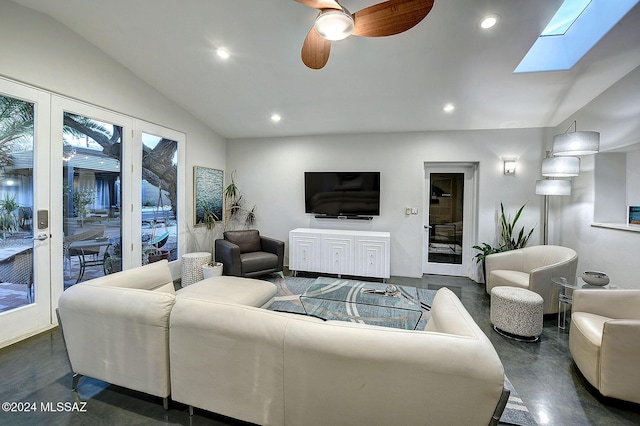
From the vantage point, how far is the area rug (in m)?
1.65

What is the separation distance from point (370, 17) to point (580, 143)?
2.54 metres

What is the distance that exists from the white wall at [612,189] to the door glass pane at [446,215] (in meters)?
1.45

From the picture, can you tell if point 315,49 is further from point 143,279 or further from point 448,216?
point 448,216

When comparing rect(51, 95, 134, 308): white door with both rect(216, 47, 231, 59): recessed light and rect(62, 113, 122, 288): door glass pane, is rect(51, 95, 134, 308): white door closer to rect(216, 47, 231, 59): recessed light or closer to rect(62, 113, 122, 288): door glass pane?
rect(62, 113, 122, 288): door glass pane

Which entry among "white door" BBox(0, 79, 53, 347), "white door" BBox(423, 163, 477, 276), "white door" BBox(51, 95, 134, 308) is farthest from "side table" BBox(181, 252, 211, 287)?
"white door" BBox(423, 163, 477, 276)

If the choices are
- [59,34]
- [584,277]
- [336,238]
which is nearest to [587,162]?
[584,277]

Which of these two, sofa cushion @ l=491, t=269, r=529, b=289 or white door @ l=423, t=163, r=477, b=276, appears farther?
white door @ l=423, t=163, r=477, b=276

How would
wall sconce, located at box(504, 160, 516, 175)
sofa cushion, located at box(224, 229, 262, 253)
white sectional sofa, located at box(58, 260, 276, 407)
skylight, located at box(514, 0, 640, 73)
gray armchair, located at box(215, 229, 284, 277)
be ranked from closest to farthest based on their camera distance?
white sectional sofa, located at box(58, 260, 276, 407) < skylight, located at box(514, 0, 640, 73) < gray armchair, located at box(215, 229, 284, 277) < wall sconce, located at box(504, 160, 516, 175) < sofa cushion, located at box(224, 229, 262, 253)

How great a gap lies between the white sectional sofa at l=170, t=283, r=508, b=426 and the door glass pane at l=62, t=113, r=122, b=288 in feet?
8.21

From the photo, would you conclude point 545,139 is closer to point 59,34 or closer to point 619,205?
point 619,205

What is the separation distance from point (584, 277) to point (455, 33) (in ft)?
8.77

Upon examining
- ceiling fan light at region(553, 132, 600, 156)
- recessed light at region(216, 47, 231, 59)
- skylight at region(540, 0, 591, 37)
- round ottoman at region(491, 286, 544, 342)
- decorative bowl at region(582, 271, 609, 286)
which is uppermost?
skylight at region(540, 0, 591, 37)

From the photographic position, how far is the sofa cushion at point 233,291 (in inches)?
92.0

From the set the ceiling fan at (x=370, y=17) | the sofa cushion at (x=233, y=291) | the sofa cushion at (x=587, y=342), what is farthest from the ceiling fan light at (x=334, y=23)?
the sofa cushion at (x=587, y=342)
